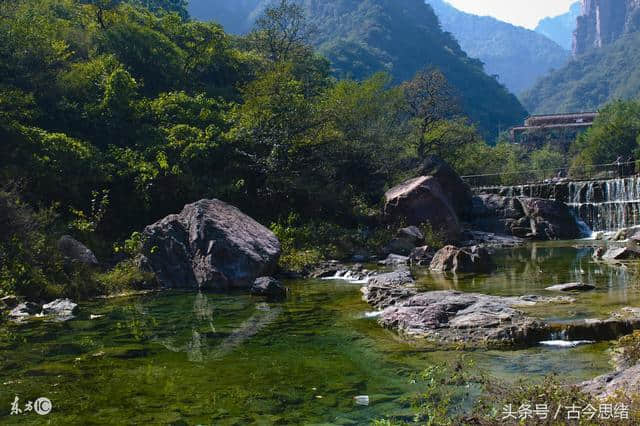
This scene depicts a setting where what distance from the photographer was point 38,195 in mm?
21266

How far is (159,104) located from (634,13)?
188 meters

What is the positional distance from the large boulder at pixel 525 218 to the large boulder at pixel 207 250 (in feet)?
62.9

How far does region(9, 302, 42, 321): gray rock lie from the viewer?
1305 cm

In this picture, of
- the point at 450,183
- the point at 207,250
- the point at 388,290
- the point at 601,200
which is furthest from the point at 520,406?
the point at 601,200

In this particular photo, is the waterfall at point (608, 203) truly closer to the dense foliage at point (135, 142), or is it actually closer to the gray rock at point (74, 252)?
the dense foliage at point (135, 142)

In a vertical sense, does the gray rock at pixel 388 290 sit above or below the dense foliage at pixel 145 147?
below

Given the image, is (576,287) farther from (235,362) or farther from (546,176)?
(546,176)

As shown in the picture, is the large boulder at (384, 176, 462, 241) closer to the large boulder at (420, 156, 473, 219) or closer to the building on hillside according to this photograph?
the large boulder at (420, 156, 473, 219)

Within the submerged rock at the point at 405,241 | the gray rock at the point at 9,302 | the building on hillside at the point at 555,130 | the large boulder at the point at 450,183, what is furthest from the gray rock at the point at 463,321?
the building on hillside at the point at 555,130

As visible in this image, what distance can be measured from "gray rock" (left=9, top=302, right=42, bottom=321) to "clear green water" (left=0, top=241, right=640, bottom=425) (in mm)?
1001

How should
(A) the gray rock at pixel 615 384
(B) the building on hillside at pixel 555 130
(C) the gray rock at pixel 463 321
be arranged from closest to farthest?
(A) the gray rock at pixel 615 384 < (C) the gray rock at pixel 463 321 < (B) the building on hillside at pixel 555 130

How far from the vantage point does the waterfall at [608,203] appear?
3403 centimetres

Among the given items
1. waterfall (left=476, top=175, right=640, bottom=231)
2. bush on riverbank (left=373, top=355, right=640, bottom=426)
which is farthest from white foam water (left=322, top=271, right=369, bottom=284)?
waterfall (left=476, top=175, right=640, bottom=231)

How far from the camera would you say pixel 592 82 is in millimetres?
161500
